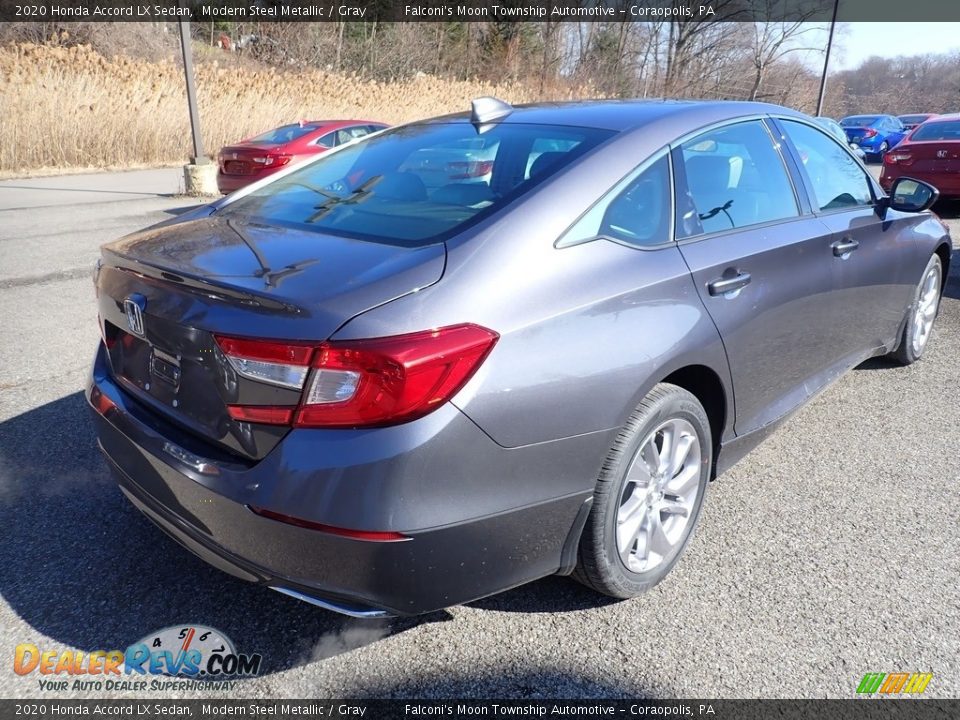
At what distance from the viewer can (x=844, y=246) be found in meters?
3.36

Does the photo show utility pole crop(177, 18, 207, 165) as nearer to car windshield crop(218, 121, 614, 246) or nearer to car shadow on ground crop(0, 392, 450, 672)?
car windshield crop(218, 121, 614, 246)

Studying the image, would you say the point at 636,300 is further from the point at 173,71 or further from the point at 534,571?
the point at 173,71

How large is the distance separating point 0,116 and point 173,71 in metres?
4.24

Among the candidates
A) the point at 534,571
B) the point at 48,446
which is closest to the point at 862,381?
the point at 534,571

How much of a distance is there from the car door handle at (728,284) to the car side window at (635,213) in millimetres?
228

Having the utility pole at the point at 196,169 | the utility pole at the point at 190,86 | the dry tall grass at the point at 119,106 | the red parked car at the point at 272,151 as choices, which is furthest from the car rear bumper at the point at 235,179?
the dry tall grass at the point at 119,106

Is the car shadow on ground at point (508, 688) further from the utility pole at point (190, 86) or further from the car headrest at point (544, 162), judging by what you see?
the utility pole at point (190, 86)

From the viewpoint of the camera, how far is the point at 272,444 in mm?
1862

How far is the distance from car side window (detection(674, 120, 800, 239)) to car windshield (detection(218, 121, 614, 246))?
1.29 ft

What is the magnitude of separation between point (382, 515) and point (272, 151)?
1019 centimetres

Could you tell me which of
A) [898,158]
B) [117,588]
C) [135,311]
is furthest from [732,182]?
[898,158]

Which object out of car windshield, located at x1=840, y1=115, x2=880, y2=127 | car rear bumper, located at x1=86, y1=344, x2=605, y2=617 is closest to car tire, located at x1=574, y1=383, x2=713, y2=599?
car rear bumper, located at x1=86, y1=344, x2=605, y2=617

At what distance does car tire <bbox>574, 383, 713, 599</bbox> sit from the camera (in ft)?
7.31

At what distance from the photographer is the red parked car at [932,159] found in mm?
11023
